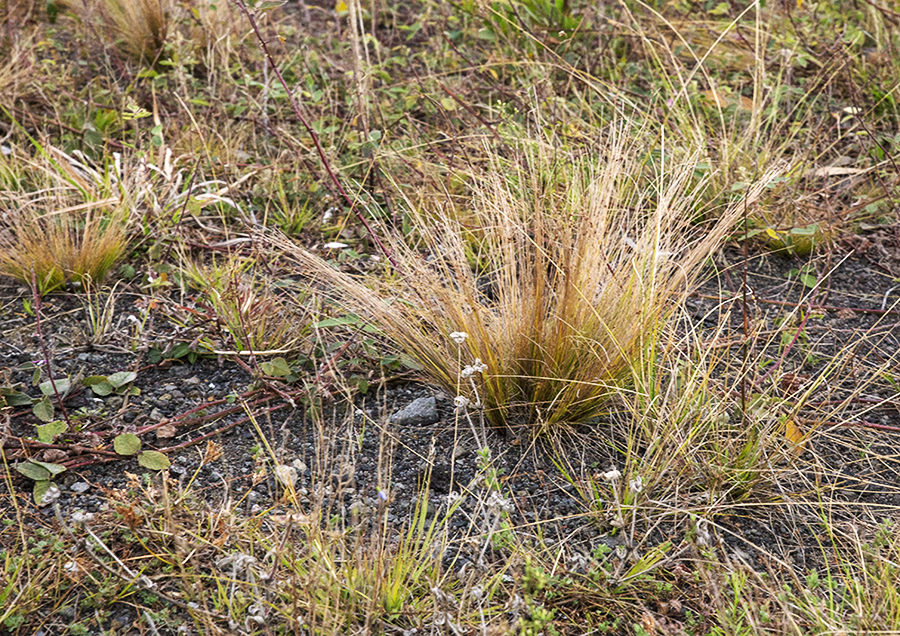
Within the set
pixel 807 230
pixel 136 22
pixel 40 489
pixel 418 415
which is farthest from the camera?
pixel 136 22

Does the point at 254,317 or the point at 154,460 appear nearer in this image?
the point at 154,460

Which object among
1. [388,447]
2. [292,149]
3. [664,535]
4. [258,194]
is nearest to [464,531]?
[388,447]

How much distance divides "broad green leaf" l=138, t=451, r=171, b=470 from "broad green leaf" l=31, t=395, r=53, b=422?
0.31 m

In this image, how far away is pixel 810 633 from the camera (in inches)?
60.7

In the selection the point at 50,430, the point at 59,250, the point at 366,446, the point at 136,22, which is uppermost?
the point at 136,22

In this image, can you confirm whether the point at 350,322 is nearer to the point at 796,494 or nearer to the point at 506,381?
the point at 506,381

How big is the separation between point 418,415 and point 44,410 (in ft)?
3.10

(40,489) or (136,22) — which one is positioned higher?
(136,22)

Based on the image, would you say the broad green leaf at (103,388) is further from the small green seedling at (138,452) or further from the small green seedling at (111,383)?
the small green seedling at (138,452)

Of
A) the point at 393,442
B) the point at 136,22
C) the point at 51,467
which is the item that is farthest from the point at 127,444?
the point at 136,22

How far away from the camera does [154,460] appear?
195 cm

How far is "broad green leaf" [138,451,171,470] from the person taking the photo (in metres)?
1.93

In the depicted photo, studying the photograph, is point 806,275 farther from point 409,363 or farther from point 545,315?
point 409,363

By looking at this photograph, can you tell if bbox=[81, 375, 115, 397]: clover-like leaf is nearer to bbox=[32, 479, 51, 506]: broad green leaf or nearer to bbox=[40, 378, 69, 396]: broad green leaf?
bbox=[40, 378, 69, 396]: broad green leaf
